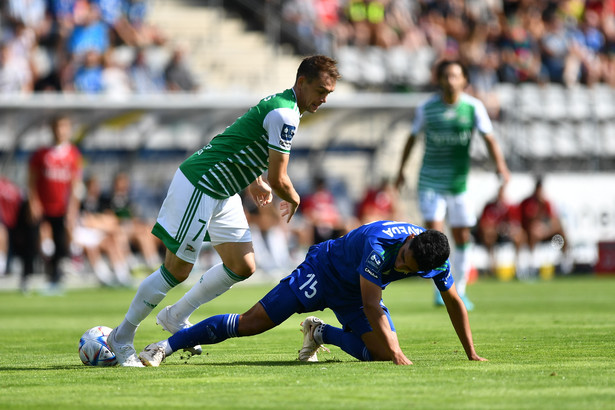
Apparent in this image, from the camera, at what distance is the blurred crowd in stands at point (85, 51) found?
2284 cm

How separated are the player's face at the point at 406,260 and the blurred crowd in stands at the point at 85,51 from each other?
16.9 metres

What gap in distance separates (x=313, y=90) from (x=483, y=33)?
23756mm

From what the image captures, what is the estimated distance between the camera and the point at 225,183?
7840 mm

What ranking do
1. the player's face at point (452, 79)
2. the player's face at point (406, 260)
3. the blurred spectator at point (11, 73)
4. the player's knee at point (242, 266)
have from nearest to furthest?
the player's face at point (406, 260) → the player's knee at point (242, 266) → the player's face at point (452, 79) → the blurred spectator at point (11, 73)

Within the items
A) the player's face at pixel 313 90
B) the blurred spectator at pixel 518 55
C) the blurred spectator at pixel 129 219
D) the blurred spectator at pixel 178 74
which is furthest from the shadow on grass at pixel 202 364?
the blurred spectator at pixel 518 55

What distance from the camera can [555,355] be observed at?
311 inches

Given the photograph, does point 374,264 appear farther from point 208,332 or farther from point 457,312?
point 208,332

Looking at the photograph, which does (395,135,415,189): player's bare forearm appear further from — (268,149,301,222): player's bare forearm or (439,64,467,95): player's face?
(268,149,301,222): player's bare forearm

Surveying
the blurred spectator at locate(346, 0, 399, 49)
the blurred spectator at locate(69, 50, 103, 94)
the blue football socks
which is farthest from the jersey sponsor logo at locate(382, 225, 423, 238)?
the blurred spectator at locate(346, 0, 399, 49)

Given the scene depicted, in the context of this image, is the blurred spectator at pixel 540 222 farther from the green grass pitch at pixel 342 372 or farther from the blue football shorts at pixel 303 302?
the blue football shorts at pixel 303 302

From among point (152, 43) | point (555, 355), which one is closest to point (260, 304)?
point (555, 355)

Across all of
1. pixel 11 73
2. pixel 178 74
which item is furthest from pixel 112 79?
pixel 11 73

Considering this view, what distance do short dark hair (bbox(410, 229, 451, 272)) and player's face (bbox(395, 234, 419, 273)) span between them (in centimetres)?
4

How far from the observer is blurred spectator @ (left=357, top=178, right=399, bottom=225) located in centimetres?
2258
